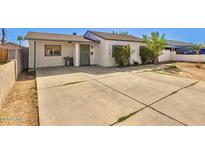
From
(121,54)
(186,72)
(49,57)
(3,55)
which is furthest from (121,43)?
(3,55)

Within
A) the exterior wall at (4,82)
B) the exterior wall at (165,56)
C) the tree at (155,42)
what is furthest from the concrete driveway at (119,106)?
the exterior wall at (165,56)

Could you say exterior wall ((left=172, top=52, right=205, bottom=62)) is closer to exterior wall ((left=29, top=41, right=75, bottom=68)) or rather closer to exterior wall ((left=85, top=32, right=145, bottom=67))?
exterior wall ((left=85, top=32, right=145, bottom=67))

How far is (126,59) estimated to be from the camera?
1345cm

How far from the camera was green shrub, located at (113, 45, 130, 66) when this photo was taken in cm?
1293

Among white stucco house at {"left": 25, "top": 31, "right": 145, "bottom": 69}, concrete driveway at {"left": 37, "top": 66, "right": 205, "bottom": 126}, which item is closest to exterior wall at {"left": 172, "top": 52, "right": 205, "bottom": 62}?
→ white stucco house at {"left": 25, "top": 31, "right": 145, "bottom": 69}

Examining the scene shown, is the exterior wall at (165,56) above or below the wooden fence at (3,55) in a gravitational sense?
above

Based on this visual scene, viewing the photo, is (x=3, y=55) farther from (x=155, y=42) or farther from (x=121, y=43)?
(x=155, y=42)

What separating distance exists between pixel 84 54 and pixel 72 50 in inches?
47.5

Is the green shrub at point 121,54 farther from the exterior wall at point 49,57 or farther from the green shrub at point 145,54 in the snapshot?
the green shrub at point 145,54

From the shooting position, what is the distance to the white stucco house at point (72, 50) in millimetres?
11373

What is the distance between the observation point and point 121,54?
1295 centimetres

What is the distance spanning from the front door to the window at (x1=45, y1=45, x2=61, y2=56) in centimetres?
207
